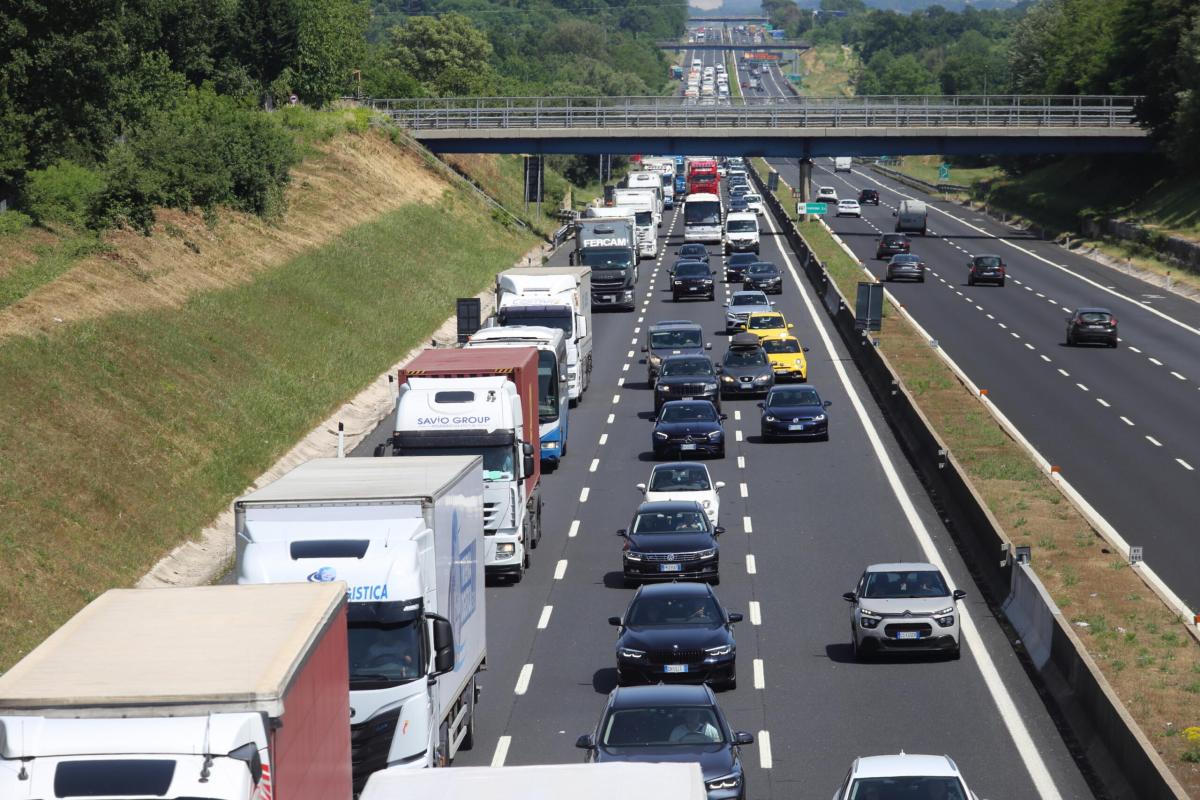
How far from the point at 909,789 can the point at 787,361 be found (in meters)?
36.5

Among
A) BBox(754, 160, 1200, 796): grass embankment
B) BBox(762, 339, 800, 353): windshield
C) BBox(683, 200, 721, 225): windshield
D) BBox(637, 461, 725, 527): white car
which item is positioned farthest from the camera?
BBox(683, 200, 721, 225): windshield

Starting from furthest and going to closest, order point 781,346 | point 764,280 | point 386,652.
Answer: point 764,280, point 781,346, point 386,652

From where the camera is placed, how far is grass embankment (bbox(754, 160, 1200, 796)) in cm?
2172

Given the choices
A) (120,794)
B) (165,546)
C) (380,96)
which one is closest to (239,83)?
(380,96)

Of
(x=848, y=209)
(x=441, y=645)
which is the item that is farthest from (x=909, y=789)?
(x=848, y=209)

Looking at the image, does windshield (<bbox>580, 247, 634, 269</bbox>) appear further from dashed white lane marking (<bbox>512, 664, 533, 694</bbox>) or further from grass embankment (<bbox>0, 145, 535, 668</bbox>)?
dashed white lane marking (<bbox>512, 664, 533, 694</bbox>)

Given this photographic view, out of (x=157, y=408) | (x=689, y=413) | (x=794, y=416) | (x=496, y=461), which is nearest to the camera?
(x=496, y=461)

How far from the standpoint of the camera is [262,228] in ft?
216

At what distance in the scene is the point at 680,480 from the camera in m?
34.9

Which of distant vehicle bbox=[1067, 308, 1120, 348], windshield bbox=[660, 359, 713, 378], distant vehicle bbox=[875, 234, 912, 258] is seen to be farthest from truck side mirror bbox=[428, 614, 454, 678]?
distant vehicle bbox=[875, 234, 912, 258]

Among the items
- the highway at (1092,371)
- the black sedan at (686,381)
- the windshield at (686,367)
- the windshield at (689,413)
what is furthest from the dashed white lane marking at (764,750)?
the windshield at (686,367)

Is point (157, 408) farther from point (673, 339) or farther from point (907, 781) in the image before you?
point (907, 781)

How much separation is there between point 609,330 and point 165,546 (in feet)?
119

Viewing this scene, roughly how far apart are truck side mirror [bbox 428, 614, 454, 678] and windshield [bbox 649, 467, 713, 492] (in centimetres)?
1720
